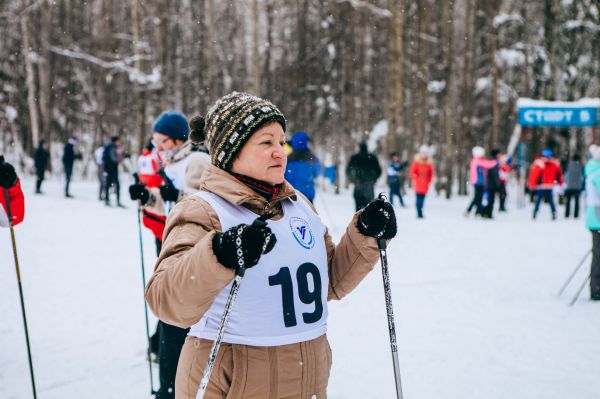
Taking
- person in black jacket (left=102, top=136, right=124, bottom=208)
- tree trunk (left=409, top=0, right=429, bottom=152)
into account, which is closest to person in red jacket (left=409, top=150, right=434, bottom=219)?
tree trunk (left=409, top=0, right=429, bottom=152)

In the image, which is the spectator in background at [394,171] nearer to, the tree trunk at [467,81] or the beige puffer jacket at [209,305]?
the tree trunk at [467,81]

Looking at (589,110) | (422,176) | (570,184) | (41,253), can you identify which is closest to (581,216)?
(570,184)

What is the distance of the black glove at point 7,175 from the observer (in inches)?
129

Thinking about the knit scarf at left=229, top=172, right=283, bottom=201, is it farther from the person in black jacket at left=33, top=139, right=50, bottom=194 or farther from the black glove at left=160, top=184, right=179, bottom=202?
the person in black jacket at left=33, top=139, right=50, bottom=194

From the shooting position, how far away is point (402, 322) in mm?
5812

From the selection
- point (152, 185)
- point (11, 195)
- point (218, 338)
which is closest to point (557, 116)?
point (152, 185)

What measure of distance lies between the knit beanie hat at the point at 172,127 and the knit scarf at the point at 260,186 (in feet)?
7.08

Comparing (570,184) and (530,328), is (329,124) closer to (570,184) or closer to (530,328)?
(570,184)

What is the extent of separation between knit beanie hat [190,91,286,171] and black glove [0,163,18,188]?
193cm

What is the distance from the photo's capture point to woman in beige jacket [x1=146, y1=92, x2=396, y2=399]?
5.32ft

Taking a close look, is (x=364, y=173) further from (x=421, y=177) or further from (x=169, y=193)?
(x=169, y=193)

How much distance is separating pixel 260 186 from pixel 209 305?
0.47 m

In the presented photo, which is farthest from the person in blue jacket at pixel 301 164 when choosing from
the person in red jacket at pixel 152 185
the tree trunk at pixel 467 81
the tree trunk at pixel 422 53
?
the tree trunk at pixel 467 81

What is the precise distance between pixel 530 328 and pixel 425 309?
1.15 m
